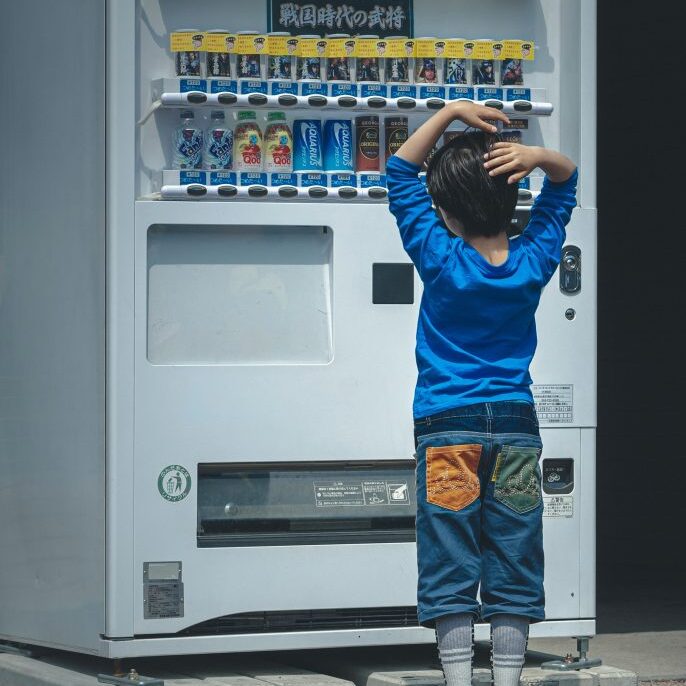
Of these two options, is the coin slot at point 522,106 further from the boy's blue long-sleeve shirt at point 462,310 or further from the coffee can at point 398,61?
the boy's blue long-sleeve shirt at point 462,310

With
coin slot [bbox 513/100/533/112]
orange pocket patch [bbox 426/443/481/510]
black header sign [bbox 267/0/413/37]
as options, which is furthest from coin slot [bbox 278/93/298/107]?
orange pocket patch [bbox 426/443/481/510]

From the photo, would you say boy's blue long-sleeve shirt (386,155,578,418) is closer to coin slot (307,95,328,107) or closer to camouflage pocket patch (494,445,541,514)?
camouflage pocket patch (494,445,541,514)

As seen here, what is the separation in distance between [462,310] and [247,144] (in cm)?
129

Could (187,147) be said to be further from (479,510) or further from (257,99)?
(479,510)

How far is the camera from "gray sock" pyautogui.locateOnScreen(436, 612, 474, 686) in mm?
3309

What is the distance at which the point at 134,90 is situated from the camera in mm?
4160

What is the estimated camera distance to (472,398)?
129 inches

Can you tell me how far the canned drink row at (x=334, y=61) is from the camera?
13.9 ft
